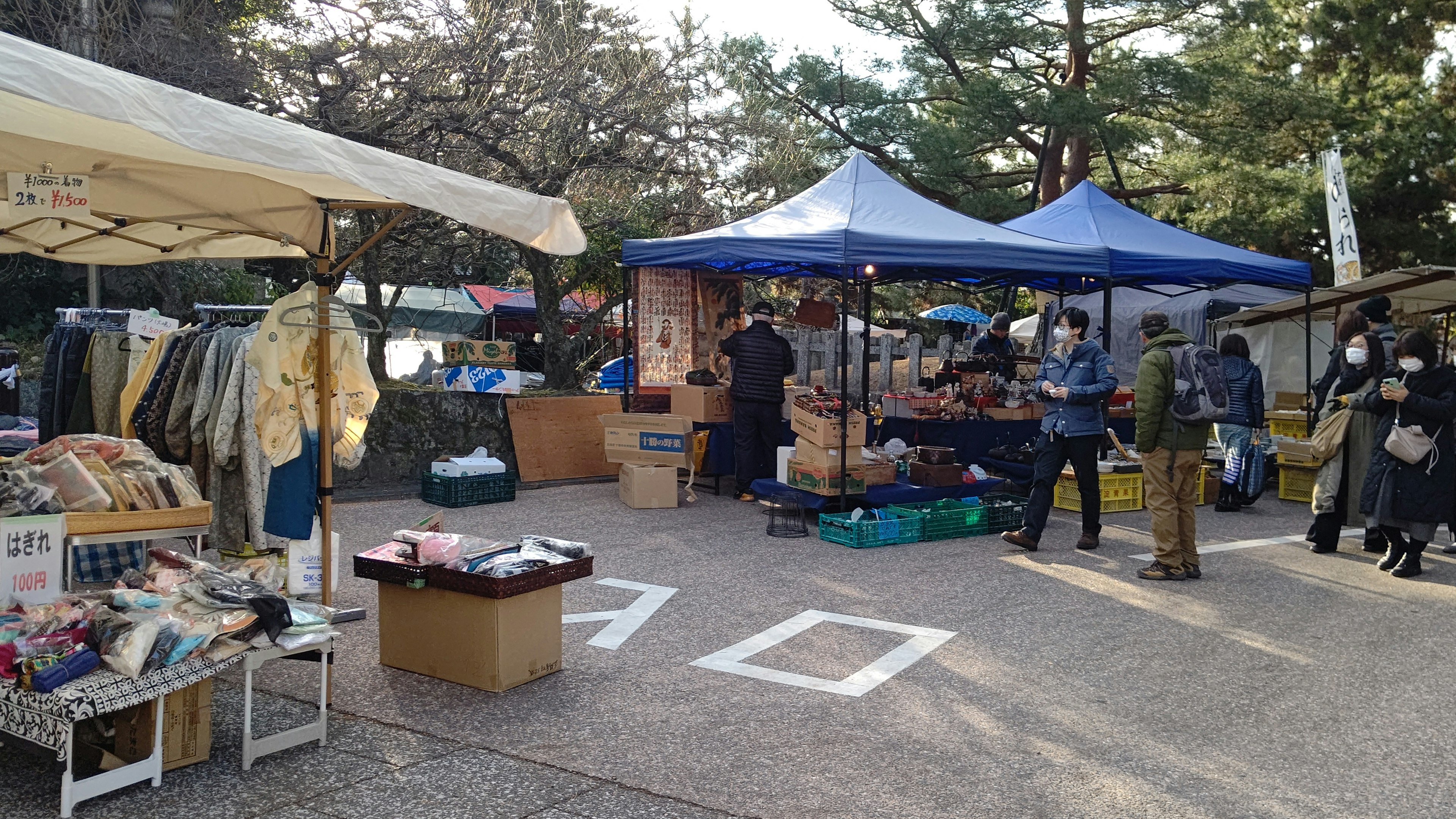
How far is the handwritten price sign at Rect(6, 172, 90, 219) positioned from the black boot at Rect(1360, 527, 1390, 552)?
29.5ft

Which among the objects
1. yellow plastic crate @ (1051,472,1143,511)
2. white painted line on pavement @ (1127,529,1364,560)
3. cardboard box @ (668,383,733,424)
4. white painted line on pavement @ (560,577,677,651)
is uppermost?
cardboard box @ (668,383,733,424)

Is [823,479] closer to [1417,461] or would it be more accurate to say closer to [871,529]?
[871,529]

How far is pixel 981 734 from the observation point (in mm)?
4527

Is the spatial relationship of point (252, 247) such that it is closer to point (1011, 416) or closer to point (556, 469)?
point (556, 469)

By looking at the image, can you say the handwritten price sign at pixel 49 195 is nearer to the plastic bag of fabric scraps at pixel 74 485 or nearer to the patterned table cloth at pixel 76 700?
the plastic bag of fabric scraps at pixel 74 485

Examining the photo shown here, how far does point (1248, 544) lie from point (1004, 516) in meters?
1.97

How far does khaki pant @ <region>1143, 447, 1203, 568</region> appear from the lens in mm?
7414

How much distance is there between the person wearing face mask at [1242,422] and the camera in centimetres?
1048

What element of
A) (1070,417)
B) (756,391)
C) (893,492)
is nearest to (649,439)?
(756,391)

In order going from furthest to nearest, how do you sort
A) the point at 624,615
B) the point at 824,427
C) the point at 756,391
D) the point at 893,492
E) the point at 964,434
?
the point at 964,434
the point at 756,391
the point at 893,492
the point at 824,427
the point at 624,615

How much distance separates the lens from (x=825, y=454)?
30.1 ft

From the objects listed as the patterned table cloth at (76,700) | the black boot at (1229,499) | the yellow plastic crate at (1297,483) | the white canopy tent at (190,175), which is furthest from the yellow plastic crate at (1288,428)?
the patterned table cloth at (76,700)

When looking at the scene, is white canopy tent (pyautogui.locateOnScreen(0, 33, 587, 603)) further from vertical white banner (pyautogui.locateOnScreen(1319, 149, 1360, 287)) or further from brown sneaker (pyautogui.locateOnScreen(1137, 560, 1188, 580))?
vertical white banner (pyautogui.locateOnScreen(1319, 149, 1360, 287))

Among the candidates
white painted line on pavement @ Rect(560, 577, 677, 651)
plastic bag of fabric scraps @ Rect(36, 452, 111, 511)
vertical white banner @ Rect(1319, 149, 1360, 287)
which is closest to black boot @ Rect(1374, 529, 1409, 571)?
white painted line on pavement @ Rect(560, 577, 677, 651)
